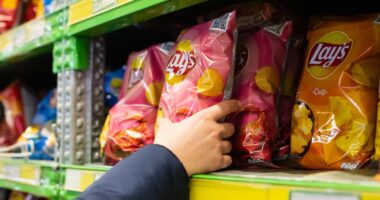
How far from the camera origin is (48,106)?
5.24 feet

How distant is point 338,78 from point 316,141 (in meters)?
0.11

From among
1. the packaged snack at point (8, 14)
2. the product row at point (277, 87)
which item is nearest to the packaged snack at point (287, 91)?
the product row at point (277, 87)

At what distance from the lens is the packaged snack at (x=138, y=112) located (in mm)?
998

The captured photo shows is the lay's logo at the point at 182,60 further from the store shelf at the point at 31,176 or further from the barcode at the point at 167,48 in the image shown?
the store shelf at the point at 31,176

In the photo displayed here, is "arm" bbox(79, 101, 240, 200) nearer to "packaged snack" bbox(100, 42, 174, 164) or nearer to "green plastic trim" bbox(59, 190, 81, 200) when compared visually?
"packaged snack" bbox(100, 42, 174, 164)

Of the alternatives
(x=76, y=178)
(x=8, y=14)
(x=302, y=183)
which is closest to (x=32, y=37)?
(x=8, y=14)

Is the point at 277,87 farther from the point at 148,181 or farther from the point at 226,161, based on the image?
the point at 148,181

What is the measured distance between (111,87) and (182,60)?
41 cm

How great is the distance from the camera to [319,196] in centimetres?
56

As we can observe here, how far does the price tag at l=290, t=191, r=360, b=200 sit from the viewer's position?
540 millimetres

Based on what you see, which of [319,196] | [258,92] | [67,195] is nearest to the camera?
[319,196]

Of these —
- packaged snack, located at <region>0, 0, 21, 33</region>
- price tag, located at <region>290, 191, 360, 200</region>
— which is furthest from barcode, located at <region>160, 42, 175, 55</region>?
packaged snack, located at <region>0, 0, 21, 33</region>

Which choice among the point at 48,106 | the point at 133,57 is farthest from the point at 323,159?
the point at 48,106

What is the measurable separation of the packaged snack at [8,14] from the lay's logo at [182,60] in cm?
90
